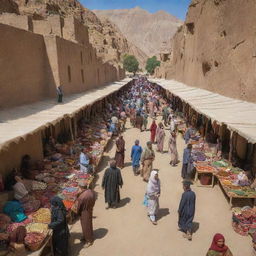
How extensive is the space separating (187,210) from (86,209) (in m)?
2.34

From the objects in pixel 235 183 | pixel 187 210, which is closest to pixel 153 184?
pixel 187 210

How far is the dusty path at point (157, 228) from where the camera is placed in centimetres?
572

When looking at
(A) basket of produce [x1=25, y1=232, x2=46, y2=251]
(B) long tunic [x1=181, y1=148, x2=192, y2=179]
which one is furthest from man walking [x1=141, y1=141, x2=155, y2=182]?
(A) basket of produce [x1=25, y1=232, x2=46, y2=251]

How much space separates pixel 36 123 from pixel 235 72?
406 inches

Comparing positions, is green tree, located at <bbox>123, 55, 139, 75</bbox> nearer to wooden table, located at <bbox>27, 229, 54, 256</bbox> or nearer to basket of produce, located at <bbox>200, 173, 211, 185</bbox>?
basket of produce, located at <bbox>200, 173, 211, 185</bbox>

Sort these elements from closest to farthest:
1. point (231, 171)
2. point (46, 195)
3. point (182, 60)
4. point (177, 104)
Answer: point (46, 195), point (231, 171), point (177, 104), point (182, 60)

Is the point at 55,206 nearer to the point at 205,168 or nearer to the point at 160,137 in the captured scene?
the point at 205,168

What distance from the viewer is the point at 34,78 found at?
11406 mm

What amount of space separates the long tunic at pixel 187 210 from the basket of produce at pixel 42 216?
315 cm

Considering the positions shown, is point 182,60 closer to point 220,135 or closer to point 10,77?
point 220,135

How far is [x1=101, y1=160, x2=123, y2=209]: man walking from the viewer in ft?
22.8

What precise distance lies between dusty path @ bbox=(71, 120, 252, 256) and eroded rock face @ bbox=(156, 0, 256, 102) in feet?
20.5

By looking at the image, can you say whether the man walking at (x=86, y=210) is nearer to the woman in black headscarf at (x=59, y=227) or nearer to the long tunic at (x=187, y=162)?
the woman in black headscarf at (x=59, y=227)

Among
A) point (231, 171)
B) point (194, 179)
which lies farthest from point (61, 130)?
point (231, 171)
